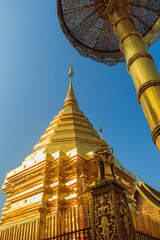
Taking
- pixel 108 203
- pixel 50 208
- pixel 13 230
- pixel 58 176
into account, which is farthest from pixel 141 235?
pixel 58 176

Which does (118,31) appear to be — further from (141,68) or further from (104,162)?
(104,162)

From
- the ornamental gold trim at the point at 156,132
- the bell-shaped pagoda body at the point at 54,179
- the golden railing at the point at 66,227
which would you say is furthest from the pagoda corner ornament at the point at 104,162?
the bell-shaped pagoda body at the point at 54,179

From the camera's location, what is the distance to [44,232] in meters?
3.93

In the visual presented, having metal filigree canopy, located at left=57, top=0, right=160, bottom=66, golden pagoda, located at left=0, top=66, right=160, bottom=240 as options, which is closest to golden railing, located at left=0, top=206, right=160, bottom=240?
golden pagoda, located at left=0, top=66, right=160, bottom=240

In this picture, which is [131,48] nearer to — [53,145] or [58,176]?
[58,176]

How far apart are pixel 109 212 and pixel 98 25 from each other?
5.25 m

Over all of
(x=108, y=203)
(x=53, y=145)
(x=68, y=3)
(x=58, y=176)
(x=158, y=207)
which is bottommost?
(x=108, y=203)

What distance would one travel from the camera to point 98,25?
6387 mm

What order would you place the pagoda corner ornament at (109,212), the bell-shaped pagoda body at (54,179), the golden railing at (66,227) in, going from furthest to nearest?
1. the bell-shaped pagoda body at (54,179)
2. the golden railing at (66,227)
3. the pagoda corner ornament at (109,212)

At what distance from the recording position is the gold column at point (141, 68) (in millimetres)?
2623

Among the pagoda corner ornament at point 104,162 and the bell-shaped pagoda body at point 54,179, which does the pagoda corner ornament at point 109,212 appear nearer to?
the pagoda corner ornament at point 104,162

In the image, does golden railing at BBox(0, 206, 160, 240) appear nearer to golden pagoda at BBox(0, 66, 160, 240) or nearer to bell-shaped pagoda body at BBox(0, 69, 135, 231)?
golden pagoda at BBox(0, 66, 160, 240)

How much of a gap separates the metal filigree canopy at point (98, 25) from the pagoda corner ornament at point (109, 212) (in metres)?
4.15

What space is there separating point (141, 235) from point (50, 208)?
12.4ft
